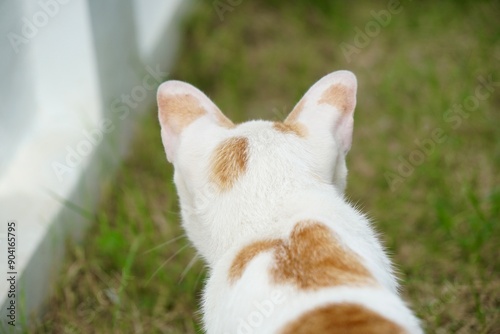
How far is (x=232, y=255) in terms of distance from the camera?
166 cm

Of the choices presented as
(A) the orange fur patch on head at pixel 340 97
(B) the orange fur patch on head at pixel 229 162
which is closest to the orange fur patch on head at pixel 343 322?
(B) the orange fur patch on head at pixel 229 162

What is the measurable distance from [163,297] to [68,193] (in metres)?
0.50

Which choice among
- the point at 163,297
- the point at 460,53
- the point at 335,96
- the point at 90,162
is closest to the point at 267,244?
the point at 335,96

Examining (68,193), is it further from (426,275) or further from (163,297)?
(426,275)

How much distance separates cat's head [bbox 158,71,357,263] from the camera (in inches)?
66.9

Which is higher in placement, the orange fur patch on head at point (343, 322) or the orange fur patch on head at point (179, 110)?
the orange fur patch on head at point (179, 110)

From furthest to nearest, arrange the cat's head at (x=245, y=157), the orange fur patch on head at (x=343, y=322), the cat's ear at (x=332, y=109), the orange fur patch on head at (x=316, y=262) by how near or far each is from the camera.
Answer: the cat's ear at (x=332, y=109) < the cat's head at (x=245, y=157) < the orange fur patch on head at (x=316, y=262) < the orange fur patch on head at (x=343, y=322)

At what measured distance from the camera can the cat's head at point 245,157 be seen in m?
1.70

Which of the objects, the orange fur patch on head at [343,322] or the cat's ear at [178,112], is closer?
the orange fur patch on head at [343,322]

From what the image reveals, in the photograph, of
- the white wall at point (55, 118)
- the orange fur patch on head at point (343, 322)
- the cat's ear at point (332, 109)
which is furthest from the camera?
the white wall at point (55, 118)

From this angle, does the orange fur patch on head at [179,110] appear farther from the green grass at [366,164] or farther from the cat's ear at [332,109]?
the green grass at [366,164]

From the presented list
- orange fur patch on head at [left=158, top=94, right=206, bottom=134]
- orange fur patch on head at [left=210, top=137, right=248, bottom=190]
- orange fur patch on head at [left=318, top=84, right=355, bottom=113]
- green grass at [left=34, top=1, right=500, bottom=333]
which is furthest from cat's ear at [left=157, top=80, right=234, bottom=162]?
green grass at [left=34, top=1, right=500, bottom=333]

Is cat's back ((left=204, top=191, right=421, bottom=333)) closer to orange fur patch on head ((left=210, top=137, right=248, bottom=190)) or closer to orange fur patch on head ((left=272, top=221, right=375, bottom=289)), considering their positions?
orange fur patch on head ((left=272, top=221, right=375, bottom=289))

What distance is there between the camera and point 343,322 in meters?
1.40
